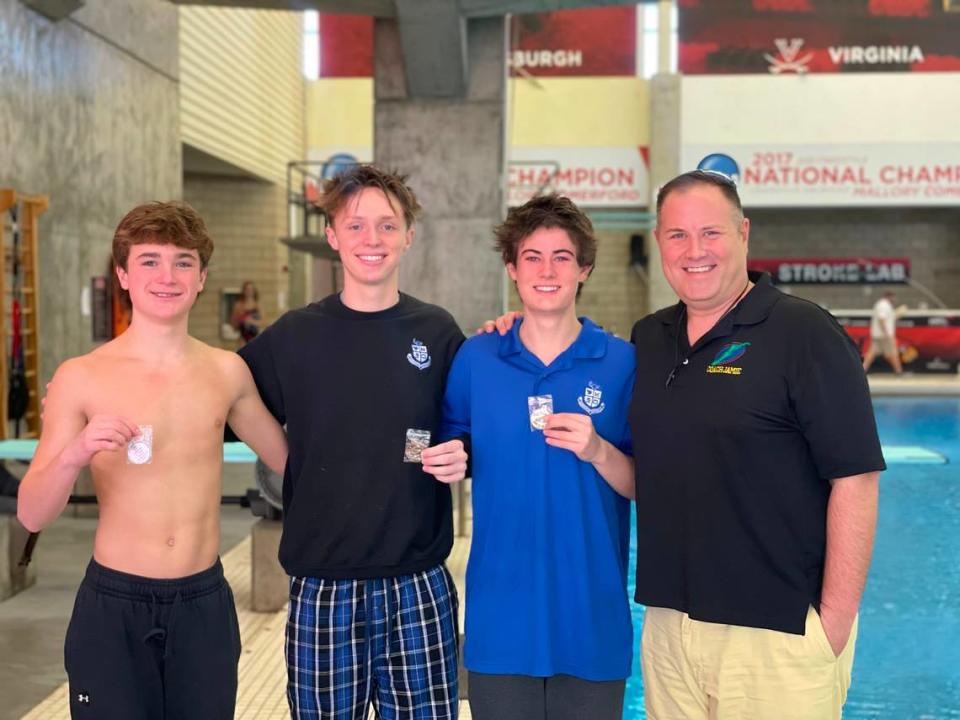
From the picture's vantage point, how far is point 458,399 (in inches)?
108

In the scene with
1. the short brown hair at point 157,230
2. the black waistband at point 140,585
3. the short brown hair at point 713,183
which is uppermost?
the short brown hair at point 713,183

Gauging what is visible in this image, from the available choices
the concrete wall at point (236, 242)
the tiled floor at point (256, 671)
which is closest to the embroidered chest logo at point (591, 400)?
the tiled floor at point (256, 671)

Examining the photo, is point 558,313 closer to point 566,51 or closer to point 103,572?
point 103,572

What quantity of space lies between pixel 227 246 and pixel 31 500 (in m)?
18.8

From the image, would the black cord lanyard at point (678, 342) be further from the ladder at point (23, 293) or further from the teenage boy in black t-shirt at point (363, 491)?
the ladder at point (23, 293)

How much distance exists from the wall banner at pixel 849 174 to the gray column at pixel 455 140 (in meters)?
12.7

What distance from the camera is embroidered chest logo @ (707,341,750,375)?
2336 millimetres

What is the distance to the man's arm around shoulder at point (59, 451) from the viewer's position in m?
2.39

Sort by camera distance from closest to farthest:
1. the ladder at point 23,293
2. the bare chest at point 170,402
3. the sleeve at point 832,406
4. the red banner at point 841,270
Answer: the sleeve at point 832,406
the bare chest at point 170,402
the ladder at point 23,293
the red banner at point 841,270

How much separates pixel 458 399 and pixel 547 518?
1.42ft

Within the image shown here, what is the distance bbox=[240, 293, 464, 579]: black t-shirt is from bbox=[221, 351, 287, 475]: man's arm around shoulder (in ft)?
0.23

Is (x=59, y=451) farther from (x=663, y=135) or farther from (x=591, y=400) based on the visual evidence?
(x=663, y=135)

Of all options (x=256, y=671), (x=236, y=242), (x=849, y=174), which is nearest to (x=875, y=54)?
(x=849, y=174)

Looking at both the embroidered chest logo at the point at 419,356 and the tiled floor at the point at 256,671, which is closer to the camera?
the embroidered chest logo at the point at 419,356
